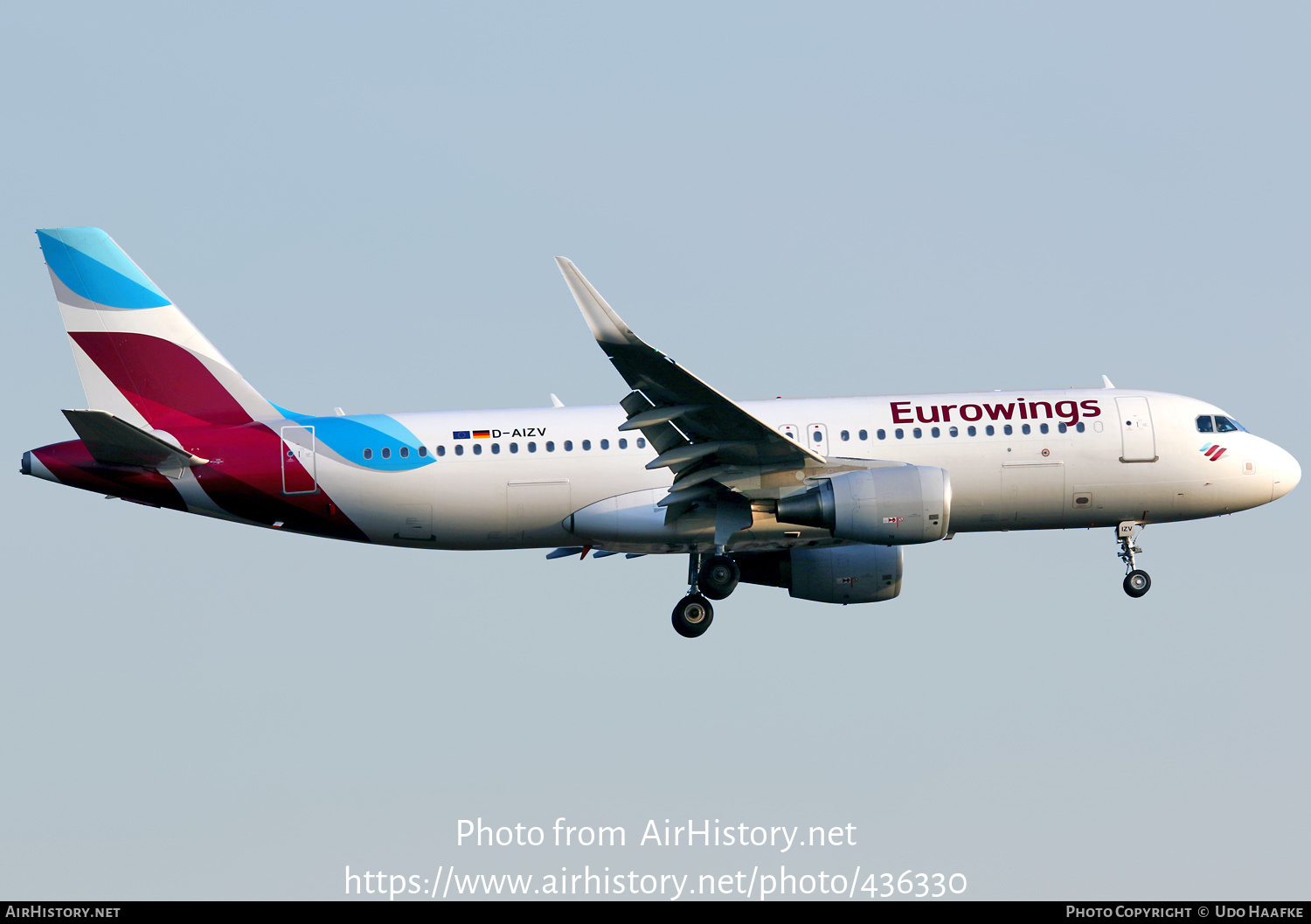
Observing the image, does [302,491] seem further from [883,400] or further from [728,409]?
[883,400]

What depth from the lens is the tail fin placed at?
123ft

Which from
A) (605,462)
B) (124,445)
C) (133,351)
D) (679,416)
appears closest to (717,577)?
(605,462)

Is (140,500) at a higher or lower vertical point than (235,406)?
lower

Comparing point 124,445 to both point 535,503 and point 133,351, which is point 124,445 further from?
point 535,503

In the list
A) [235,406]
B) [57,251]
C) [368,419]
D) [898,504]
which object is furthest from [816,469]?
[57,251]

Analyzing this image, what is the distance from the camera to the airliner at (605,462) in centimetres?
3569

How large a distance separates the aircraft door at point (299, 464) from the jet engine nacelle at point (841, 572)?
11.0 metres

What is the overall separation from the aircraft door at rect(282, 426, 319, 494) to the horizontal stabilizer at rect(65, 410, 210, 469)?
73.9 inches

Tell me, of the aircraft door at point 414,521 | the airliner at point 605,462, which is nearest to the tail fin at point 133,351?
the airliner at point 605,462

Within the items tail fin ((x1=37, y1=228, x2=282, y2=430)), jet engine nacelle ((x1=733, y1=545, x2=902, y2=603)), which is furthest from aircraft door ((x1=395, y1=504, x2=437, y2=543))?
jet engine nacelle ((x1=733, y1=545, x2=902, y2=603))

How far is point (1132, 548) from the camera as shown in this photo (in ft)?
125

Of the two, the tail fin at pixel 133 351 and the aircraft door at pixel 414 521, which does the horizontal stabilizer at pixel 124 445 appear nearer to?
the tail fin at pixel 133 351

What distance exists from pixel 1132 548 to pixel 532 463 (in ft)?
47.7

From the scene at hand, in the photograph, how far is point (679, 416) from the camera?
3344 cm
